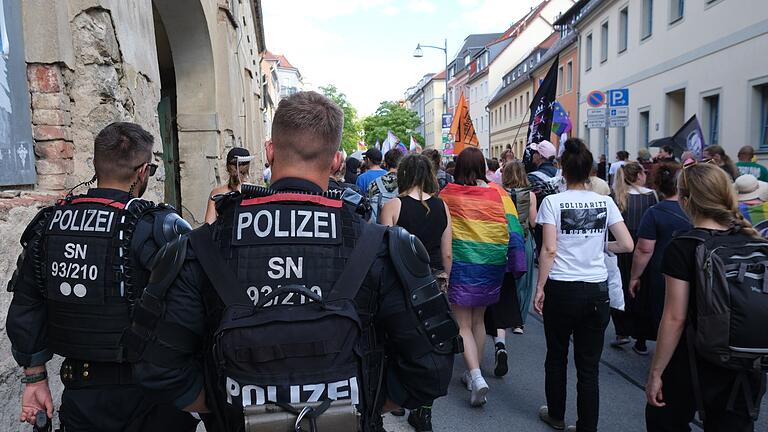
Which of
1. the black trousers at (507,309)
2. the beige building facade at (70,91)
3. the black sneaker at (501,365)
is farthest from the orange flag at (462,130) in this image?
the beige building facade at (70,91)

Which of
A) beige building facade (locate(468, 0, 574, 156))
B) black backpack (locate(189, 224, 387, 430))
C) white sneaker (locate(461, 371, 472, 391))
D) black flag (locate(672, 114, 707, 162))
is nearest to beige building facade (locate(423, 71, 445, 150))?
beige building facade (locate(468, 0, 574, 156))

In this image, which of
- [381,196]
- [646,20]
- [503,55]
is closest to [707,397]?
[381,196]

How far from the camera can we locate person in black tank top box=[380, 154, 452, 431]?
4.51 meters

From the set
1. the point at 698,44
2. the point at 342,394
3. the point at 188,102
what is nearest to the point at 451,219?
the point at 342,394

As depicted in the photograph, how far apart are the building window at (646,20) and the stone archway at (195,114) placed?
17021 mm

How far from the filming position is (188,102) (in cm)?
909

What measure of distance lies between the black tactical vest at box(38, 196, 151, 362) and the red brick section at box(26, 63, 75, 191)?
1.44 m

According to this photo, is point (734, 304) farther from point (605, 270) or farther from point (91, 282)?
point (91, 282)

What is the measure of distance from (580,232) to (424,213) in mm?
1164

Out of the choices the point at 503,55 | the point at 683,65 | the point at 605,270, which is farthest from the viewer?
the point at 503,55

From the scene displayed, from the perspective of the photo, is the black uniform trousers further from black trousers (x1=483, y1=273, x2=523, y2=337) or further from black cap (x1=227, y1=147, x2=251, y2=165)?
black trousers (x1=483, y1=273, x2=523, y2=337)

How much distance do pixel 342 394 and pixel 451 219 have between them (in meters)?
3.24

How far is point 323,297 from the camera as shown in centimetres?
165

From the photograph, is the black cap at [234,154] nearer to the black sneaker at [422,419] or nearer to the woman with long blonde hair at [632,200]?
the black sneaker at [422,419]
